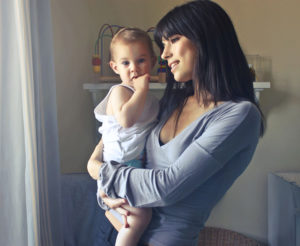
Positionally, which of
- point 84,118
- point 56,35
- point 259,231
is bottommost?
point 259,231

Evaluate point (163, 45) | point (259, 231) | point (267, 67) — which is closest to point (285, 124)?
point (267, 67)

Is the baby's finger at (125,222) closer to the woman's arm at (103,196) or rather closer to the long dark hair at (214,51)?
the woman's arm at (103,196)

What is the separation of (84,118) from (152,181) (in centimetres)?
150

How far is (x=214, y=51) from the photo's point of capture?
3.28 feet

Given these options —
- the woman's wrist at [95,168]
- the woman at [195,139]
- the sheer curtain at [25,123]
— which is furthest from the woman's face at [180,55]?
the sheer curtain at [25,123]

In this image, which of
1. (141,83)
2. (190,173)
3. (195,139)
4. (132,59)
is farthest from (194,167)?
(132,59)

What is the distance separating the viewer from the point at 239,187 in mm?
2623

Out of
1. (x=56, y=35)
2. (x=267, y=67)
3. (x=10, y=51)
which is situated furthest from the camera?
(x=267, y=67)

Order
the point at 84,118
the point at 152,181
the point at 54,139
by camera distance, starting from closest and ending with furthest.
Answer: the point at 152,181, the point at 54,139, the point at 84,118

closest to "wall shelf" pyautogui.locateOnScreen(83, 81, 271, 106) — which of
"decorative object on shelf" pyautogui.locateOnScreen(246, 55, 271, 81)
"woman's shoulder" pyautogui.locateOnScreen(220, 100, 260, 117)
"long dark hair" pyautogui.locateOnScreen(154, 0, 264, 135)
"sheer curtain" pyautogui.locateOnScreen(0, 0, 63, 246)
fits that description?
"decorative object on shelf" pyautogui.locateOnScreen(246, 55, 271, 81)

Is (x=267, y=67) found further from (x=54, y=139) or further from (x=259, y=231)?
(x=54, y=139)

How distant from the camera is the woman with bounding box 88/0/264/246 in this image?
871 millimetres

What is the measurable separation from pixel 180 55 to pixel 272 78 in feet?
5.75

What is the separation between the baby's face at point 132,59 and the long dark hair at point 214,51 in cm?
16
